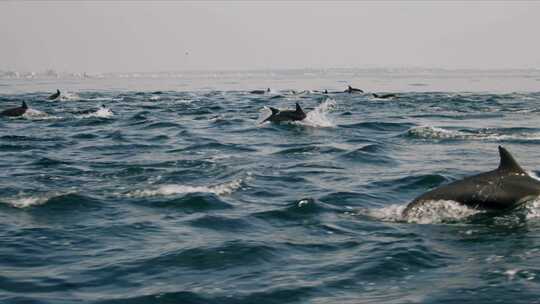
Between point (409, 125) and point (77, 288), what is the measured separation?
1020 inches

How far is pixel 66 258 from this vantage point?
10.7 meters

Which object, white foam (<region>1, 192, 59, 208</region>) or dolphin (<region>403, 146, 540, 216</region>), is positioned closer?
dolphin (<region>403, 146, 540, 216</region>)

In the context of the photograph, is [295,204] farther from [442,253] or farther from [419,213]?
[442,253]

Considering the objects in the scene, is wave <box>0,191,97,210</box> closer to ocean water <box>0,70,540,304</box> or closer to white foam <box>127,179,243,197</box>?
ocean water <box>0,70,540,304</box>

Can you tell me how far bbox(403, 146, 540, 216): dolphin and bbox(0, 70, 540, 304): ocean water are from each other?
23 centimetres

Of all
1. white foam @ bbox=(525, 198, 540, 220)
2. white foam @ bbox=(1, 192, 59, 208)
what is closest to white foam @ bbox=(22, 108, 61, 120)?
white foam @ bbox=(1, 192, 59, 208)

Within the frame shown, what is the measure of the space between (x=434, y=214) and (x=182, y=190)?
241 inches

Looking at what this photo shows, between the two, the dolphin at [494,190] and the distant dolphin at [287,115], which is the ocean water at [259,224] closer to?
the dolphin at [494,190]

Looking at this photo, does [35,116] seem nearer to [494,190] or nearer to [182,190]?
[182,190]

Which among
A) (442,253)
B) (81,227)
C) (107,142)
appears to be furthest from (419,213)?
(107,142)

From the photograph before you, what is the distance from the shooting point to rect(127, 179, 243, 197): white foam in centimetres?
1592

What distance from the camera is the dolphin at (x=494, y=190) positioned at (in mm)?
12891

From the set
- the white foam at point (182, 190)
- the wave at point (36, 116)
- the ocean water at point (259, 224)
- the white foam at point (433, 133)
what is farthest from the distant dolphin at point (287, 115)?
the white foam at point (182, 190)

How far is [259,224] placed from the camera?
1308cm
